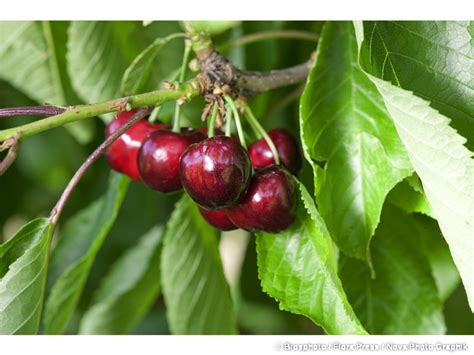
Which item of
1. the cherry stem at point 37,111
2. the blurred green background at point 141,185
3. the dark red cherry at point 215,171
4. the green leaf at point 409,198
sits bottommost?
the blurred green background at point 141,185

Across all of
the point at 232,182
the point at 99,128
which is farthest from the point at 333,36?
the point at 99,128

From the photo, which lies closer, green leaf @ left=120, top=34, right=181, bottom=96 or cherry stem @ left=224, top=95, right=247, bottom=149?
cherry stem @ left=224, top=95, right=247, bottom=149

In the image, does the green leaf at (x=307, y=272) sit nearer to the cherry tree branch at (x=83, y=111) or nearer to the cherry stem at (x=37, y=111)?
the cherry tree branch at (x=83, y=111)

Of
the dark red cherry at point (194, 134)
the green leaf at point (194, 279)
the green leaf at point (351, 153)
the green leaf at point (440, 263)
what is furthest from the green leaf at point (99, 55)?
the green leaf at point (440, 263)

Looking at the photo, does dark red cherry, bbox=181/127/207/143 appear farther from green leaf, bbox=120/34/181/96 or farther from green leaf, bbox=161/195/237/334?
green leaf, bbox=161/195/237/334

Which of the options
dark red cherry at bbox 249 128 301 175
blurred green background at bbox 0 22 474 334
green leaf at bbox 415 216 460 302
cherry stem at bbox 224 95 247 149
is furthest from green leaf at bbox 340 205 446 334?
cherry stem at bbox 224 95 247 149
